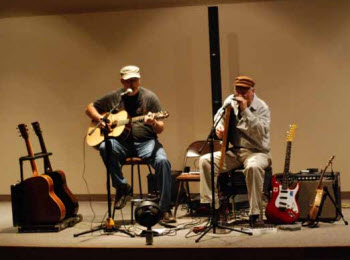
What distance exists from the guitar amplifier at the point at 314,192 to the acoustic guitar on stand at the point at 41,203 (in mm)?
2067

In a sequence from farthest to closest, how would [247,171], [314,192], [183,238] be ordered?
1. [314,192]
2. [247,171]
3. [183,238]

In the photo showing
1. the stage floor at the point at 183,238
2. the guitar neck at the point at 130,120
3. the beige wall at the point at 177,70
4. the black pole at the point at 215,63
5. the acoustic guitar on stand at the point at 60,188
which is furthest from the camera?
the beige wall at the point at 177,70

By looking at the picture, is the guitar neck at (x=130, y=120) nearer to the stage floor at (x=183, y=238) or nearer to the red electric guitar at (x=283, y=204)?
the stage floor at (x=183, y=238)

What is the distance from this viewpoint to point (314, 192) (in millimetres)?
5250

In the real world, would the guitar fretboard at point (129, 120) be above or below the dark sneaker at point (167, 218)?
above

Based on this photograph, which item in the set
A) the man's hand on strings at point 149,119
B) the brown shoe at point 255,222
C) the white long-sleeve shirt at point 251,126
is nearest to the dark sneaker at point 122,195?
the man's hand on strings at point 149,119

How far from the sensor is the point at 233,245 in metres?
4.29

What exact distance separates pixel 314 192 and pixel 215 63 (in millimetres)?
1987

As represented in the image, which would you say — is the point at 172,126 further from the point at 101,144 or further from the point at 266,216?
the point at 266,216

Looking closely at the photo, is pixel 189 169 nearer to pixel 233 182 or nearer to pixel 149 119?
pixel 233 182

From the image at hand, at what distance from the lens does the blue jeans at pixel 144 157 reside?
17.6ft
